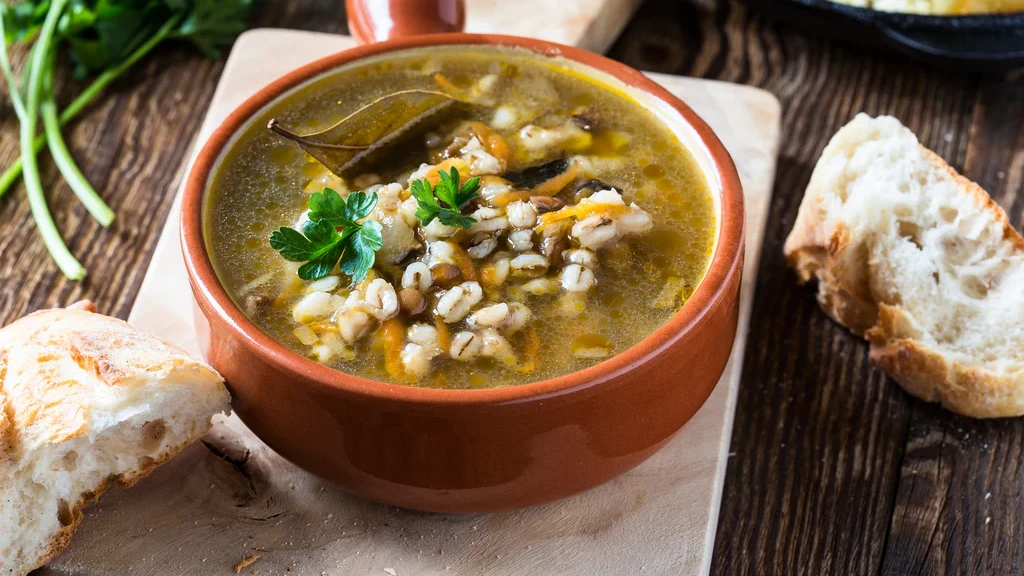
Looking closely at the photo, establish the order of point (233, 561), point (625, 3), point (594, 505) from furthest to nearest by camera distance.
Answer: point (625, 3), point (594, 505), point (233, 561)

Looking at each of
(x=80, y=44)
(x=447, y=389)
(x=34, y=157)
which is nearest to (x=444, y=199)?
(x=447, y=389)

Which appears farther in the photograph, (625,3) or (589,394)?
(625,3)

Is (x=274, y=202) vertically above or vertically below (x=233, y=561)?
above

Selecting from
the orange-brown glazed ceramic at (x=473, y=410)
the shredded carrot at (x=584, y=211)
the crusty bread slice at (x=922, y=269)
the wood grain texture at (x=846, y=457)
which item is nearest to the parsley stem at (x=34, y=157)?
the orange-brown glazed ceramic at (x=473, y=410)

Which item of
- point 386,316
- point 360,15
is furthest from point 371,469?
point 360,15

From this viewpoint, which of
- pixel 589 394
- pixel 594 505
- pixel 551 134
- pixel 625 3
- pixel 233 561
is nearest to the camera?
pixel 589 394

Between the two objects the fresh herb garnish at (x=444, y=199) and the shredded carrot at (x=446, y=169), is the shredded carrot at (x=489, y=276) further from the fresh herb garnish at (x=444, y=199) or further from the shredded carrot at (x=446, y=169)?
the shredded carrot at (x=446, y=169)

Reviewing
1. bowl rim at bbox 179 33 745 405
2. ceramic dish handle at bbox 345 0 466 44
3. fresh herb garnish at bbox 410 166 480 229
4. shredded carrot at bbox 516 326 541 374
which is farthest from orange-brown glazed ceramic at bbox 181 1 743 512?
ceramic dish handle at bbox 345 0 466 44

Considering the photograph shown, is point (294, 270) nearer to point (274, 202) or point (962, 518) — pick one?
point (274, 202)
